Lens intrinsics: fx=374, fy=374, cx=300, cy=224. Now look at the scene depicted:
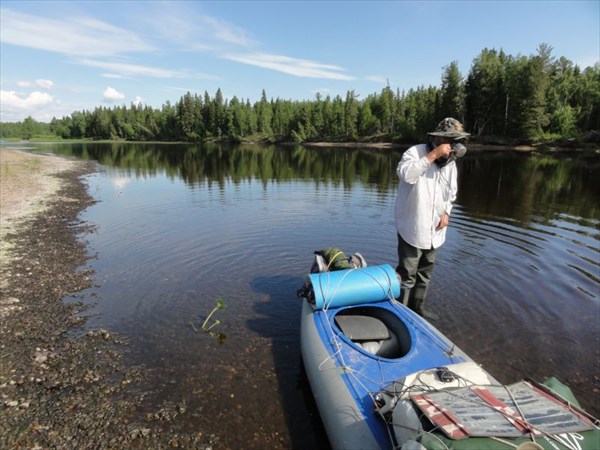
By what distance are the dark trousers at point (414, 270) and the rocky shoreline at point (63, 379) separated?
163 inches

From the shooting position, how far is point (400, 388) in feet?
13.5

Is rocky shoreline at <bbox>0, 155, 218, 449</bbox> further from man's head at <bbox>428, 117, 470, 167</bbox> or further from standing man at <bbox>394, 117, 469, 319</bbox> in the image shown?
man's head at <bbox>428, 117, 470, 167</bbox>

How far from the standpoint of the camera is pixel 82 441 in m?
4.77

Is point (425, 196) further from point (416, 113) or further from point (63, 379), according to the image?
point (416, 113)

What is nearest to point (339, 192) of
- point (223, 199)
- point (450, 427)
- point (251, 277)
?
point (223, 199)

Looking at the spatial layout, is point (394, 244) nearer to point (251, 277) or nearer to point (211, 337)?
point (251, 277)

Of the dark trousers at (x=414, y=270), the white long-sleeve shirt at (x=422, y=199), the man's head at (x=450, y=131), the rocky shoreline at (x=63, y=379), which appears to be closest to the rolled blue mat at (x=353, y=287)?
the dark trousers at (x=414, y=270)

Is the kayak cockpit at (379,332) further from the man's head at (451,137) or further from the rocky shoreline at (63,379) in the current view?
the man's head at (451,137)

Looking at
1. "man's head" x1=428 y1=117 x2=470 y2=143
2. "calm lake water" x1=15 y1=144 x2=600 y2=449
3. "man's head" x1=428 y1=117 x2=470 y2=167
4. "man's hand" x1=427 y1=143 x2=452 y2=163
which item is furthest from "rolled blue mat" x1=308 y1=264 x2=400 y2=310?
"man's head" x1=428 y1=117 x2=470 y2=143

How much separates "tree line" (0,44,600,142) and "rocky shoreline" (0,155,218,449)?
6953 centimetres

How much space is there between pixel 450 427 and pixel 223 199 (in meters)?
19.1

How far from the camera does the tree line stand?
203 ft

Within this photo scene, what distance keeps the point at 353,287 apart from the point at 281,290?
3.44 meters

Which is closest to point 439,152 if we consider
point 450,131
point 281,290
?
point 450,131
